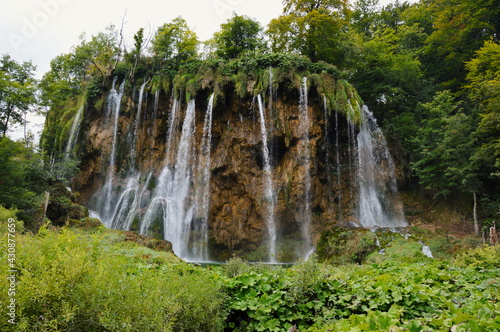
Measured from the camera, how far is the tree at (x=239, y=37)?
937 inches

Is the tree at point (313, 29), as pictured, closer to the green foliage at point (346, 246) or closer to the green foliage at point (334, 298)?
the green foliage at point (346, 246)

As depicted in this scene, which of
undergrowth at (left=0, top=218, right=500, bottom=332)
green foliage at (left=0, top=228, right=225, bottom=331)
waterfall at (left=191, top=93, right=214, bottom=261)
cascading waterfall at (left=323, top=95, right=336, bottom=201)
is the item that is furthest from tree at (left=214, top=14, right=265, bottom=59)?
green foliage at (left=0, top=228, right=225, bottom=331)

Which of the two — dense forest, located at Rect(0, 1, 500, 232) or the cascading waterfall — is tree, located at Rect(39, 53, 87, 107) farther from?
the cascading waterfall

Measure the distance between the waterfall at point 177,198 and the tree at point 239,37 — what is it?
22.1ft

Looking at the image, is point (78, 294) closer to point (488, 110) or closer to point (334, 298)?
point (334, 298)

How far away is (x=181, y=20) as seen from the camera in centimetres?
2558

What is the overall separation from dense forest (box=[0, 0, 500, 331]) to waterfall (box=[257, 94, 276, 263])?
9.33ft

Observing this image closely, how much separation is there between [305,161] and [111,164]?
14680 mm

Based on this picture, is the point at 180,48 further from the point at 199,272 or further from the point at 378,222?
the point at 199,272

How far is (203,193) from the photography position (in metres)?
18.4

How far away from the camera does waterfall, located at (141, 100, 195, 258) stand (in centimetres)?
1756

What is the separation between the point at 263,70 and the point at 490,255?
634 inches

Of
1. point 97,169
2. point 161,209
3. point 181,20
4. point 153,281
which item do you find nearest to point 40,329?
point 153,281

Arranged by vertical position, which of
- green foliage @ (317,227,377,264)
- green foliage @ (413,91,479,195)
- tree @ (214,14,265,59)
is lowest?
green foliage @ (317,227,377,264)
